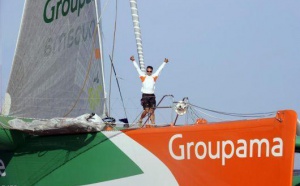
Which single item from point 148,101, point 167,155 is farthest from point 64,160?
point 148,101

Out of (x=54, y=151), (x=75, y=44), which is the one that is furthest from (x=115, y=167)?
(x=75, y=44)

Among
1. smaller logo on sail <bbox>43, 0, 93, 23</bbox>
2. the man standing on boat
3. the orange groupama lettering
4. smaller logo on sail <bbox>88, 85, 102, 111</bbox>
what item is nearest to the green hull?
the orange groupama lettering

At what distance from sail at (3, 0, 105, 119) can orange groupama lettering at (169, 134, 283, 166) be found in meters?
2.16

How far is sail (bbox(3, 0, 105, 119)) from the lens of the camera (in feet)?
24.9

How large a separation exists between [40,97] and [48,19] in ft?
3.70

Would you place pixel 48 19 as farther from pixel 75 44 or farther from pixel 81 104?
pixel 81 104

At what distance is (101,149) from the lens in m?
6.57

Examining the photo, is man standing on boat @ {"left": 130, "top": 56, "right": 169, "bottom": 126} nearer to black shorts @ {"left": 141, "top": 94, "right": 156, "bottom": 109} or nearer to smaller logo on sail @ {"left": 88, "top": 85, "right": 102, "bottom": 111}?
black shorts @ {"left": 141, "top": 94, "right": 156, "bottom": 109}

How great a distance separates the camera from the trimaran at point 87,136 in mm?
5934

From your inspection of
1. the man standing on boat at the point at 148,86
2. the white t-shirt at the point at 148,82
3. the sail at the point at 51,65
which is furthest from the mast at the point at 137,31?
the sail at the point at 51,65

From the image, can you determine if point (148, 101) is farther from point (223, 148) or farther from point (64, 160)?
point (223, 148)

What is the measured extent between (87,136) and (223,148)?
1.64 m

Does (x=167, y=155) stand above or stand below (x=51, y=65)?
below

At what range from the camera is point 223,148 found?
603 cm
